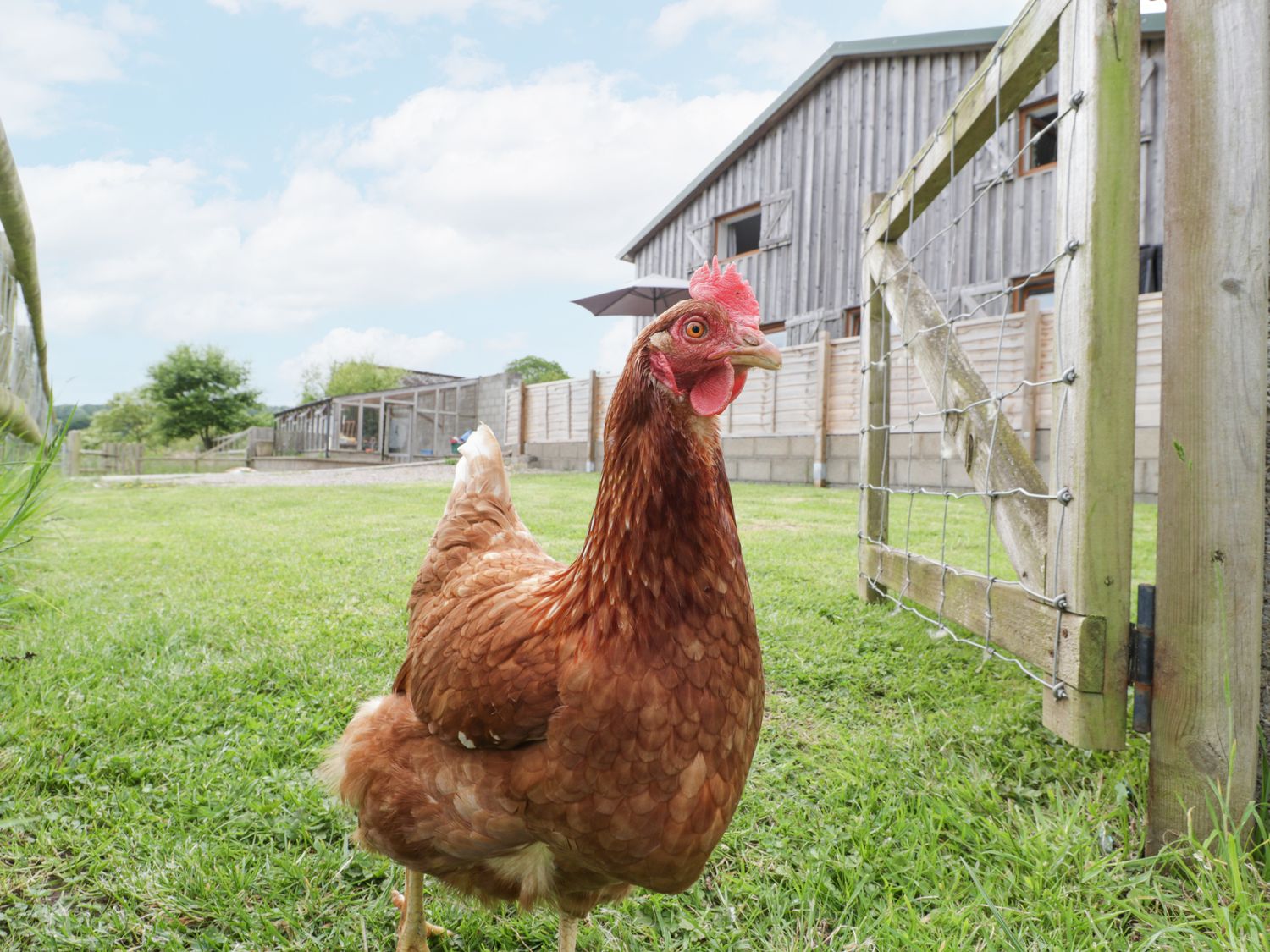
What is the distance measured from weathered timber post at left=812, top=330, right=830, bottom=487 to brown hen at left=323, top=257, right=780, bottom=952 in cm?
989

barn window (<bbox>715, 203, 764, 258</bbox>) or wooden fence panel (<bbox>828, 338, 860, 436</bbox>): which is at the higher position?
barn window (<bbox>715, 203, 764, 258</bbox>)

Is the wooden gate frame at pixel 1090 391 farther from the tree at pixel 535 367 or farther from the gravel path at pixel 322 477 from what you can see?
the tree at pixel 535 367

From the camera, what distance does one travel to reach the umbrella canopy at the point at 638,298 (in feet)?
40.4

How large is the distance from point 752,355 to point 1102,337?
939 millimetres

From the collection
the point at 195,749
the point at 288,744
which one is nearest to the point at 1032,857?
the point at 288,744

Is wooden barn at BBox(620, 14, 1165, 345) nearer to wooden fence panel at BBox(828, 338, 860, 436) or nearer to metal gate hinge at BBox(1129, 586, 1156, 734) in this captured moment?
wooden fence panel at BBox(828, 338, 860, 436)

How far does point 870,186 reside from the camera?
12.0 metres

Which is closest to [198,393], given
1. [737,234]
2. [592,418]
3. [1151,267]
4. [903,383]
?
[592,418]

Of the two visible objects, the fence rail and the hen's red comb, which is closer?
the hen's red comb

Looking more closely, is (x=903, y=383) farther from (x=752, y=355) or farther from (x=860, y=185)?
(x=752, y=355)

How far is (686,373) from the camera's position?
1.22 m

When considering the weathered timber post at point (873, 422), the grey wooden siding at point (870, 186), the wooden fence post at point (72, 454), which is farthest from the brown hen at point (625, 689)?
the grey wooden siding at point (870, 186)

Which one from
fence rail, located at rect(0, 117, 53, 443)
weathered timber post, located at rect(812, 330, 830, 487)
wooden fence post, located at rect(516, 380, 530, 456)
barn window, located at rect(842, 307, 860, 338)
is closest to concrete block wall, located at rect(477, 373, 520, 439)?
wooden fence post, located at rect(516, 380, 530, 456)

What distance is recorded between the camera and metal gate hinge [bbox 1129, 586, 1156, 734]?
1.59m
